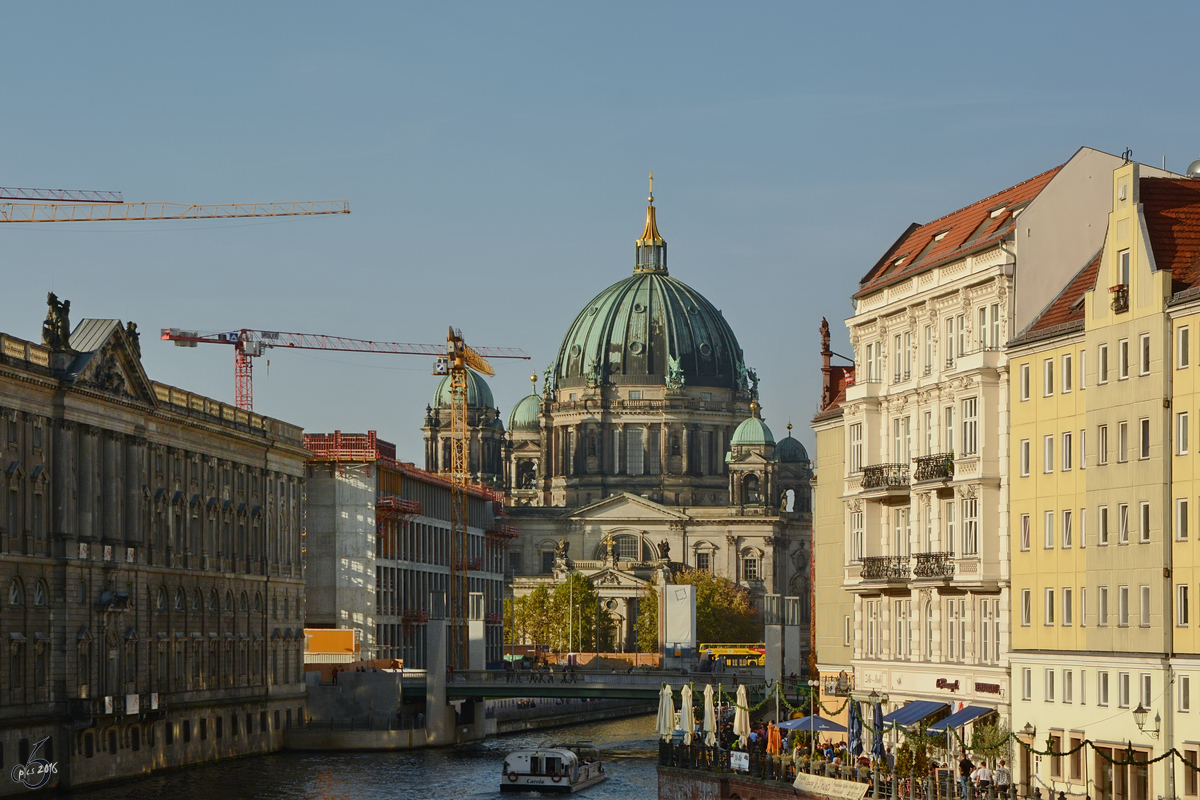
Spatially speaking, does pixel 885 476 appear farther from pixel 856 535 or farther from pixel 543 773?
pixel 543 773

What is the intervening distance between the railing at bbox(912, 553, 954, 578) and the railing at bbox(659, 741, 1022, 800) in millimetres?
7881

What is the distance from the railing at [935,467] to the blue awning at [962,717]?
317 inches

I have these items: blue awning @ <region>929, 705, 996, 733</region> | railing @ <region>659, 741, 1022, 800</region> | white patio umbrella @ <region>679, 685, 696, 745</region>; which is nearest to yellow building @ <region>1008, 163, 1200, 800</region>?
blue awning @ <region>929, 705, 996, 733</region>

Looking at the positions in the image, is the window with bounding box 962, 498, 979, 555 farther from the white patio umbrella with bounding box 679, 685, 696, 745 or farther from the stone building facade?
the stone building facade

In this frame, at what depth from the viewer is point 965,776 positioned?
69.7m

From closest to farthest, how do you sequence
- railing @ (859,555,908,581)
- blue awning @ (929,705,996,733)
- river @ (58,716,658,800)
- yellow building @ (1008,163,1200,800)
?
yellow building @ (1008,163,1200,800), blue awning @ (929,705,996,733), railing @ (859,555,908,581), river @ (58,716,658,800)

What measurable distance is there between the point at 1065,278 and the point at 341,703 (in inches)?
2852

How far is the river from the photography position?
10319 cm

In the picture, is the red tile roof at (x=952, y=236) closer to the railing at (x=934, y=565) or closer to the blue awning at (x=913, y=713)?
the railing at (x=934, y=565)

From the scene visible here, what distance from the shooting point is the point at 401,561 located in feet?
566

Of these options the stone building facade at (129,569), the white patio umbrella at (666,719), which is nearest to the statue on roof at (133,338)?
the stone building facade at (129,569)

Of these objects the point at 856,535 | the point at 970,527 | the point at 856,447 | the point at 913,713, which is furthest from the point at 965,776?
the point at 856,447

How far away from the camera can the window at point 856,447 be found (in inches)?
3588

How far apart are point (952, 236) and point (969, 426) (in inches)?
398
